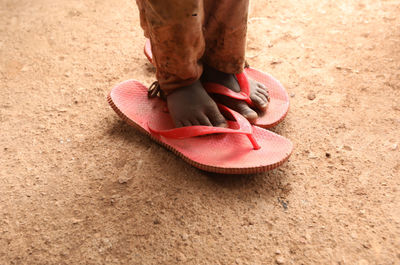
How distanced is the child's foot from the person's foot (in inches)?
3.2

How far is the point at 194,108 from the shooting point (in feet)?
3.16

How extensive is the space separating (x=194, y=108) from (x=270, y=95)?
0.31 m

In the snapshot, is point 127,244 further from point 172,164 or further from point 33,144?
point 33,144

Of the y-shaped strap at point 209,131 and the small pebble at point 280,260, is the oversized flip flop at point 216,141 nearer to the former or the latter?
the y-shaped strap at point 209,131

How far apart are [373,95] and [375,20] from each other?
0.53m

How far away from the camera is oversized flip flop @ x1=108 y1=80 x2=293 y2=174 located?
0.90 metres

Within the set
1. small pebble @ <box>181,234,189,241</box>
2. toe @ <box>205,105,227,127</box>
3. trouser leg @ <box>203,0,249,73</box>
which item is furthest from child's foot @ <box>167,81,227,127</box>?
→ small pebble @ <box>181,234,189,241</box>

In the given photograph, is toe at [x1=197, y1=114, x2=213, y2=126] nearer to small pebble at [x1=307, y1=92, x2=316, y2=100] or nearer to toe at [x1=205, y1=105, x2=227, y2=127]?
toe at [x1=205, y1=105, x2=227, y2=127]

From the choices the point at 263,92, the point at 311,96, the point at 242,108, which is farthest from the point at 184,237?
the point at 311,96

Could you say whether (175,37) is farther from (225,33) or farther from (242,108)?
(242,108)

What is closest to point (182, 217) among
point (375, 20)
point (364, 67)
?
point (364, 67)

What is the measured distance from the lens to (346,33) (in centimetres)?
148

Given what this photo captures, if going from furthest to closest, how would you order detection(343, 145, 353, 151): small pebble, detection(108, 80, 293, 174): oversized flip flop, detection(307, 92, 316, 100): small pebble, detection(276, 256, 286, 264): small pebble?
detection(307, 92, 316, 100): small pebble < detection(343, 145, 353, 151): small pebble < detection(108, 80, 293, 174): oversized flip flop < detection(276, 256, 286, 264): small pebble

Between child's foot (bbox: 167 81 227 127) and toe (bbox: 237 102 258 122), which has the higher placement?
child's foot (bbox: 167 81 227 127)
